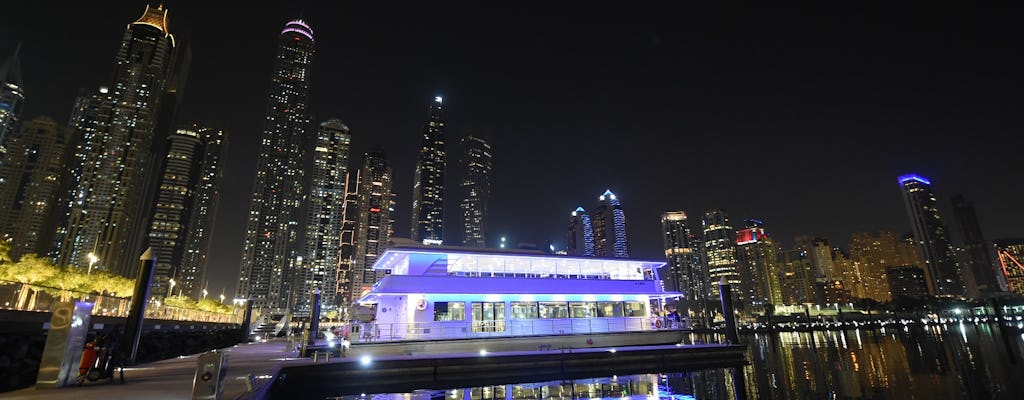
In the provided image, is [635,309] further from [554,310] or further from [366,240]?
[366,240]

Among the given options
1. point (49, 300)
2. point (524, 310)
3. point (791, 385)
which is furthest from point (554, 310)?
point (49, 300)

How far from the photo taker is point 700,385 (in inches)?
685

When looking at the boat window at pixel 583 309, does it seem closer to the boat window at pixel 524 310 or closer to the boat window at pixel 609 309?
the boat window at pixel 609 309

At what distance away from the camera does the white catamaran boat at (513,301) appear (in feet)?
68.8

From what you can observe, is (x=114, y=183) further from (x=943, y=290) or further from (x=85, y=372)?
(x=943, y=290)

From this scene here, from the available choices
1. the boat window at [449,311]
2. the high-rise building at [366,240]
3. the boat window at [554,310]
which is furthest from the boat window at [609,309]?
the high-rise building at [366,240]

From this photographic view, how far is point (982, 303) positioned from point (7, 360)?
17171 cm

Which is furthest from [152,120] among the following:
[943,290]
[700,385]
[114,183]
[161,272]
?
[943,290]

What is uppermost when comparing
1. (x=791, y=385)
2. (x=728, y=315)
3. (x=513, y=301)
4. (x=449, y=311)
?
(x=513, y=301)

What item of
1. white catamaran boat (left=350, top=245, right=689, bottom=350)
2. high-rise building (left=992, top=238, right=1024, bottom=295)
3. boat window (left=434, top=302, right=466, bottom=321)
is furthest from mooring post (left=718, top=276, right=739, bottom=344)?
high-rise building (left=992, top=238, right=1024, bottom=295)

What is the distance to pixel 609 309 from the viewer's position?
2502 centimetres

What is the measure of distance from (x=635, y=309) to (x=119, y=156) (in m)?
143

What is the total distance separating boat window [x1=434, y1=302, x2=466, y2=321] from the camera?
70.5ft

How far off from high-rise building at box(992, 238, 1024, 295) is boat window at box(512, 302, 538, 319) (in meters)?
182
